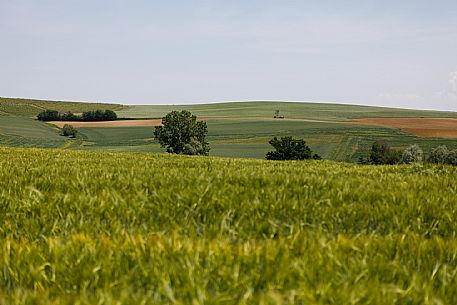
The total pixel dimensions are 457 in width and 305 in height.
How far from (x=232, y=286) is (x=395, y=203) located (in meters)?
3.45

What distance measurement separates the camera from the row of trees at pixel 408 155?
239ft

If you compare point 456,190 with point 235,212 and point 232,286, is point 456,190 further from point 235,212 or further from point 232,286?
point 232,286

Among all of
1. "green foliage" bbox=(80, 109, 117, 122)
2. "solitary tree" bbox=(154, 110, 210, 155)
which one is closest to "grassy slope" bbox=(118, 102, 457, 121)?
"green foliage" bbox=(80, 109, 117, 122)

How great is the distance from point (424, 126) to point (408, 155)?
3931 centimetres

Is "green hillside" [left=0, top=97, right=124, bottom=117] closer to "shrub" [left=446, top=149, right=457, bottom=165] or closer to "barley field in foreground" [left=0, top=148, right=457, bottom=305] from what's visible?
"shrub" [left=446, top=149, right=457, bottom=165]

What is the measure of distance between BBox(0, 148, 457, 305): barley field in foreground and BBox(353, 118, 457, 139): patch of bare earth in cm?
9725

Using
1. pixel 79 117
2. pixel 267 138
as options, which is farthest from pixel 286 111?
pixel 267 138

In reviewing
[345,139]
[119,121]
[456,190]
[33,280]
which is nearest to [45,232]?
[33,280]

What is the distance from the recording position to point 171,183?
6969 mm

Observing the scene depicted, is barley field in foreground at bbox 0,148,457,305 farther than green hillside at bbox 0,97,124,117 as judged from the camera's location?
No

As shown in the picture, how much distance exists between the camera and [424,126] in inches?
4306

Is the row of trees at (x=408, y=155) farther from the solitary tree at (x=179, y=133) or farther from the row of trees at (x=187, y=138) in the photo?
the solitary tree at (x=179, y=133)

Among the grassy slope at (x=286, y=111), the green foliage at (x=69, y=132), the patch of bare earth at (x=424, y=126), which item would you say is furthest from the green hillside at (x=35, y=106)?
the patch of bare earth at (x=424, y=126)

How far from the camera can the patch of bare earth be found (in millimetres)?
98875
